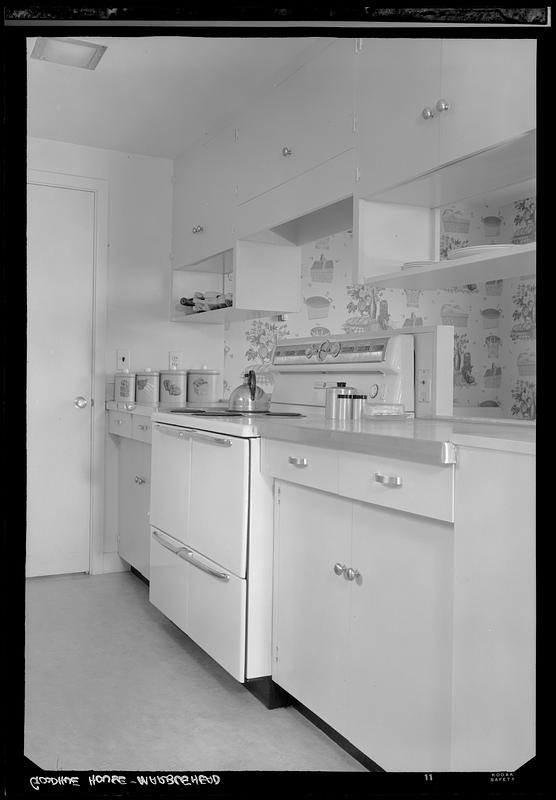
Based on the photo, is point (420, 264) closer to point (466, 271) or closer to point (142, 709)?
point (466, 271)

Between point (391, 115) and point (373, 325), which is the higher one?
point (391, 115)

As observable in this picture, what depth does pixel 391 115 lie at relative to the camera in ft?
6.91

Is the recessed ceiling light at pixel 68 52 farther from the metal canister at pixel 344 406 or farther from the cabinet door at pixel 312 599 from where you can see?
the cabinet door at pixel 312 599

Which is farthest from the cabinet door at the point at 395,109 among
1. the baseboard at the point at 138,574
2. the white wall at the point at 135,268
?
the baseboard at the point at 138,574

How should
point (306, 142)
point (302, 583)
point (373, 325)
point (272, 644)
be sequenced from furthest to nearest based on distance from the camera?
1. point (373, 325)
2. point (306, 142)
3. point (272, 644)
4. point (302, 583)

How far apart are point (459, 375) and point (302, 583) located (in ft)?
7.46

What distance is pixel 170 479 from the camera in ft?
8.86

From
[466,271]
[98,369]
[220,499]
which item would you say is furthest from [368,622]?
[98,369]

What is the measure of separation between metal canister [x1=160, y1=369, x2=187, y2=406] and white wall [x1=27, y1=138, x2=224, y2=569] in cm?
27

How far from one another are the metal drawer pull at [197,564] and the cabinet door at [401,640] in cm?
58

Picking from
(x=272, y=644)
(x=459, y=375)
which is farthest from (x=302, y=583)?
(x=459, y=375)
